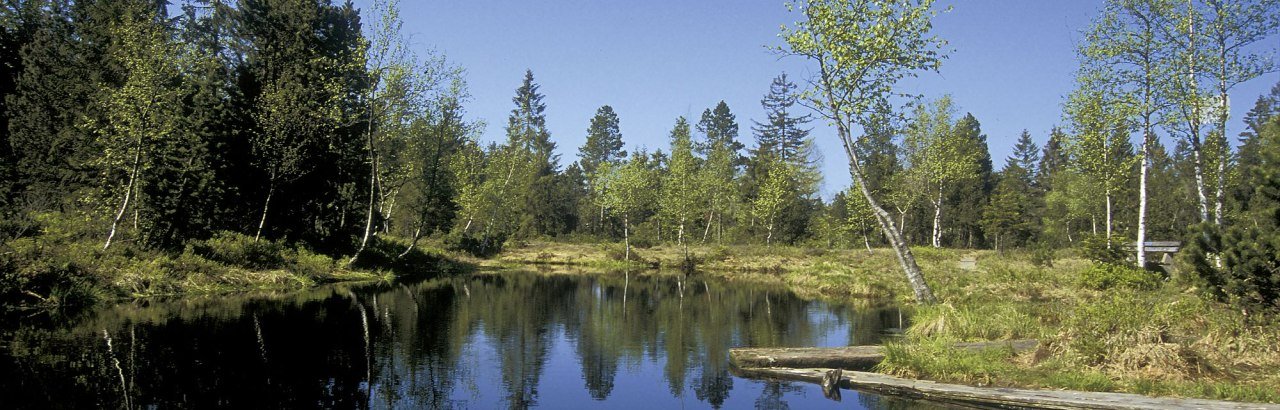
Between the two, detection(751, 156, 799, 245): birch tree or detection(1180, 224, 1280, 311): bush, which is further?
detection(751, 156, 799, 245): birch tree

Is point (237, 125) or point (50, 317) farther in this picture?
point (237, 125)

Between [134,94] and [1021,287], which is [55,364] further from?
[1021,287]

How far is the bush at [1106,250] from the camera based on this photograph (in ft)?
83.4

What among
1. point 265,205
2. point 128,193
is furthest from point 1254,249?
point 265,205

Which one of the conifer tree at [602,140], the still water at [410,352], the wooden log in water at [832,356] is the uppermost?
the conifer tree at [602,140]

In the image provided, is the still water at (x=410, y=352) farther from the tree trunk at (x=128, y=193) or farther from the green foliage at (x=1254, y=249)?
the green foliage at (x=1254, y=249)

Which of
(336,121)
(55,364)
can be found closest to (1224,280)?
(55,364)

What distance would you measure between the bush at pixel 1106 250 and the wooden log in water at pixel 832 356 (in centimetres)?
1449

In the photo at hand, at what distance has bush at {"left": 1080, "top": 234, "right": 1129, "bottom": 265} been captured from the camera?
2541 centimetres

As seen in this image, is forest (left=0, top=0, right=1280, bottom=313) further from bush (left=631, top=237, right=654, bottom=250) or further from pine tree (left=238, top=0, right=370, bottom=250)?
bush (left=631, top=237, right=654, bottom=250)

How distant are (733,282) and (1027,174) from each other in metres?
75.9

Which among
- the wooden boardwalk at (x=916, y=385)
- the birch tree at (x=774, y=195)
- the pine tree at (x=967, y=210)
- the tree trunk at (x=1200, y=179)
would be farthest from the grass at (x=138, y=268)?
the pine tree at (x=967, y=210)

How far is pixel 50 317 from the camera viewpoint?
1759 cm

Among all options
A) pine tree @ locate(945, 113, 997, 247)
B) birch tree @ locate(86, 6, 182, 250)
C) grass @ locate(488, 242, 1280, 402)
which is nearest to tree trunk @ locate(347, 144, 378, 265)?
birch tree @ locate(86, 6, 182, 250)
